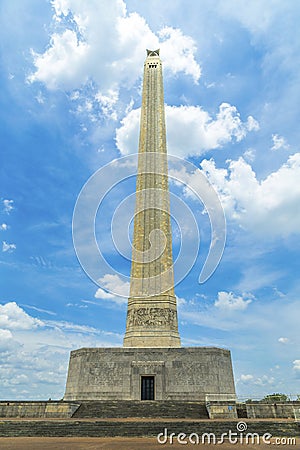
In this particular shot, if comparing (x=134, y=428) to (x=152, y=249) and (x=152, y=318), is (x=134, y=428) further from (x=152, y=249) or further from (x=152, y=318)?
(x=152, y=249)

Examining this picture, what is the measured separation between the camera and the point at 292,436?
10047 millimetres

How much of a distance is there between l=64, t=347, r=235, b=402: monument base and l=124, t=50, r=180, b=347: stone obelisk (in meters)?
1.64

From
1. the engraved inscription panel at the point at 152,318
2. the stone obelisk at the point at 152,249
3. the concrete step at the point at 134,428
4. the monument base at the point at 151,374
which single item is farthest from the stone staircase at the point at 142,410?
the engraved inscription panel at the point at 152,318

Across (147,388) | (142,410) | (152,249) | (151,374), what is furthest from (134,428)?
(152,249)

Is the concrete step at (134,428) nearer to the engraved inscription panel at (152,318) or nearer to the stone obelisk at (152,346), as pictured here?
the stone obelisk at (152,346)

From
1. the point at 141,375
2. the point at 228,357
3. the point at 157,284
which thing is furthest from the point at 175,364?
the point at 157,284

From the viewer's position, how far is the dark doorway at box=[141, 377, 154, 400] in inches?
682

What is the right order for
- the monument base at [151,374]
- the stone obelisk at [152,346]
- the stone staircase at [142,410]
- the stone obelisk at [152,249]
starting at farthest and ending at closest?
→ 1. the stone obelisk at [152,249]
2. the stone obelisk at [152,346]
3. the monument base at [151,374]
4. the stone staircase at [142,410]

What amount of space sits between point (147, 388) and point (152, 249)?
26.7ft

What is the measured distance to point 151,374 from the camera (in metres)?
17.5

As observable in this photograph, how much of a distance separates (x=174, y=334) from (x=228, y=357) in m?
3.28

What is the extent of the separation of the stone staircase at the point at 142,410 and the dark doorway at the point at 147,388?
1727mm

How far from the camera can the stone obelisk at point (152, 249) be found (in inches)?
797

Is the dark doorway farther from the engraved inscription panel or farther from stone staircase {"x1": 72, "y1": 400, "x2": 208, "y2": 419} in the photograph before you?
the engraved inscription panel
